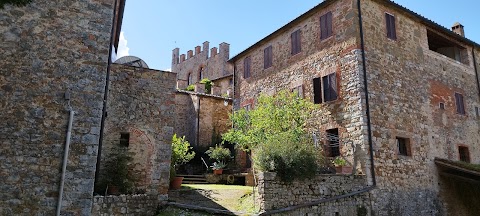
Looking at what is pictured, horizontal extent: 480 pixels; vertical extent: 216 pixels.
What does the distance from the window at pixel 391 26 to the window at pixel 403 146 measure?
425 cm

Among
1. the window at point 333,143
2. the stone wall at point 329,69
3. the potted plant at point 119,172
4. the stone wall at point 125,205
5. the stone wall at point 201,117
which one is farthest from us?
the stone wall at point 201,117

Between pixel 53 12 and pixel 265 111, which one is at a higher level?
pixel 53 12

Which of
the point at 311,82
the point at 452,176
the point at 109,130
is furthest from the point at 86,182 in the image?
the point at 452,176

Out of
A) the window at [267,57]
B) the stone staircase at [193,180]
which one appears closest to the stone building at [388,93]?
the window at [267,57]

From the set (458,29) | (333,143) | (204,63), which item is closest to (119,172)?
(333,143)

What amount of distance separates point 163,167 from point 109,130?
2113 mm

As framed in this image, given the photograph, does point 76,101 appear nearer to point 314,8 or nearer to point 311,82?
point 311,82

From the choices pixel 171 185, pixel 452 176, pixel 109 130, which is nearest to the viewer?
pixel 109 130

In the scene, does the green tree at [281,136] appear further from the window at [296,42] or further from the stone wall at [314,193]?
the window at [296,42]

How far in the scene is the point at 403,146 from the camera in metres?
13.6

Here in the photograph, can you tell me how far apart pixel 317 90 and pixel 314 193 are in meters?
5.19

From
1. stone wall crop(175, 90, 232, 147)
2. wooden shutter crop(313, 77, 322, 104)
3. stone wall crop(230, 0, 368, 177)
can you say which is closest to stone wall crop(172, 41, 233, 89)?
stone wall crop(175, 90, 232, 147)

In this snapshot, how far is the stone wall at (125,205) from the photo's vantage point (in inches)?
378

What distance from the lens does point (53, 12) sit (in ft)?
23.7
